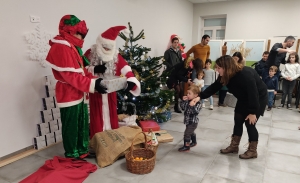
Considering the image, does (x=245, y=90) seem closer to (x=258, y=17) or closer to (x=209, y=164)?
(x=209, y=164)

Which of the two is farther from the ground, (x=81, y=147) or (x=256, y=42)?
(x=256, y=42)

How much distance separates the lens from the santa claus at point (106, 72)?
8.41 ft

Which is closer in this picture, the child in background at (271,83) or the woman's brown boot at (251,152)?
the woman's brown boot at (251,152)

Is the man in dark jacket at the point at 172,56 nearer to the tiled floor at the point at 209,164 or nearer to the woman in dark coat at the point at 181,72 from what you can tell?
the woman in dark coat at the point at 181,72

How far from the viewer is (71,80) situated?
2.09m

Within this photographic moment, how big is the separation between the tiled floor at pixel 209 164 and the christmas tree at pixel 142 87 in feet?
1.64

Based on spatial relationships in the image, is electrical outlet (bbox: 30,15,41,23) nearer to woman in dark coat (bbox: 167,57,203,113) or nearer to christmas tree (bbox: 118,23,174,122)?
christmas tree (bbox: 118,23,174,122)

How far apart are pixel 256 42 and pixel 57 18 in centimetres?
539

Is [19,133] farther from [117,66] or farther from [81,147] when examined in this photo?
[117,66]

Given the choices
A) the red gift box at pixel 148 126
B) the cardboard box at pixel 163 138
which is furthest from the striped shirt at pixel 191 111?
the red gift box at pixel 148 126

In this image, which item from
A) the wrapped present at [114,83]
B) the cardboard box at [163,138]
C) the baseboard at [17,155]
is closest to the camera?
the wrapped present at [114,83]

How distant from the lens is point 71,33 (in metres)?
2.19

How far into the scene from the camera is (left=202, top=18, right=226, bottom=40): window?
6931mm

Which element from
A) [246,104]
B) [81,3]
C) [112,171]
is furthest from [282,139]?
[81,3]
